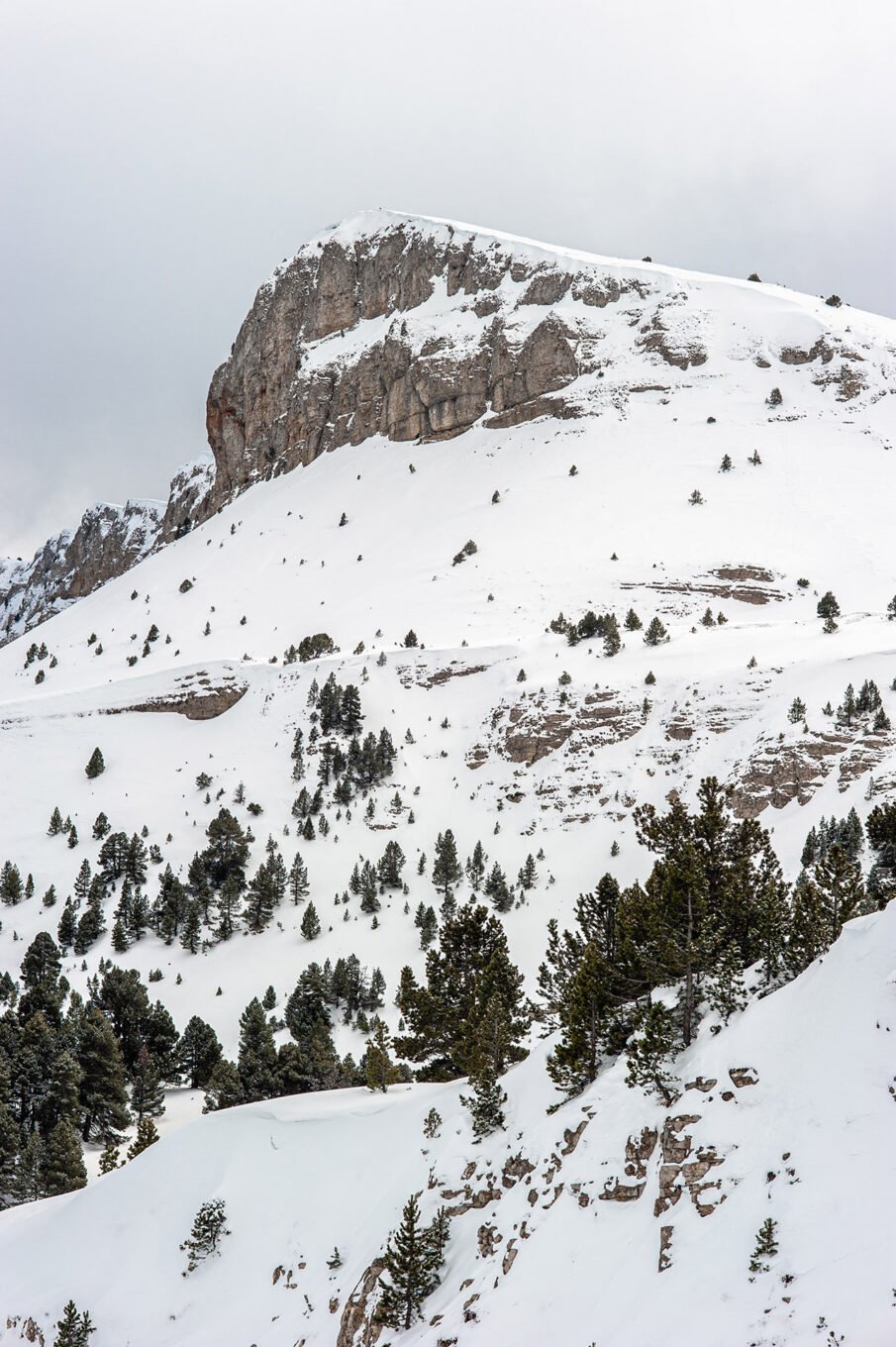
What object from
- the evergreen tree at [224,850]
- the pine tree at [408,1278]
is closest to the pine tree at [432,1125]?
the pine tree at [408,1278]

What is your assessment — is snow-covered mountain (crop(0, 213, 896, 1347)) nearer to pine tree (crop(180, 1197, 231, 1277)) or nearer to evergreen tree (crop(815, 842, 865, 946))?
pine tree (crop(180, 1197, 231, 1277))

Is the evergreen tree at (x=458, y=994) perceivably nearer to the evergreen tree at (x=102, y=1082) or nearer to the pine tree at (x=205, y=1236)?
Result: the pine tree at (x=205, y=1236)

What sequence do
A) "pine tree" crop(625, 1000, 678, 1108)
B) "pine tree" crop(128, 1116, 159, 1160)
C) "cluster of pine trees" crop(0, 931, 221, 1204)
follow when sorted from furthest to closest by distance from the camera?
"cluster of pine trees" crop(0, 931, 221, 1204) → "pine tree" crop(128, 1116, 159, 1160) → "pine tree" crop(625, 1000, 678, 1108)

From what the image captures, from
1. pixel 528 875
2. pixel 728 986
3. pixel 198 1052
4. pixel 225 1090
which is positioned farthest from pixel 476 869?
pixel 728 986

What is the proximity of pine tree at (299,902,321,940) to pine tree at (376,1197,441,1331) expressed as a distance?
113 feet

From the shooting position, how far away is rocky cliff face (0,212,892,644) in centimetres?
11712

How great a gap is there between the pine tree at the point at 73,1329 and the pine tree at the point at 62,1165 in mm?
11094

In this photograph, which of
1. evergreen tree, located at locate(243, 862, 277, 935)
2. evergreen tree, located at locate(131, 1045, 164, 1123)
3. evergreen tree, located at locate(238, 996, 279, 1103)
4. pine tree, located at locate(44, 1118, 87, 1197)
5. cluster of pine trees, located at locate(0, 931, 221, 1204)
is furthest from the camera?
evergreen tree, located at locate(243, 862, 277, 935)

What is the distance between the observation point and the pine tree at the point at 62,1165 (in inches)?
1366

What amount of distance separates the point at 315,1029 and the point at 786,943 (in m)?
29.3

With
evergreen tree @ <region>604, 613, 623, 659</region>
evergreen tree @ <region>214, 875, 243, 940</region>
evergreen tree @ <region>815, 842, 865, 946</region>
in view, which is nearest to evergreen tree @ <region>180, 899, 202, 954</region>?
evergreen tree @ <region>214, 875, 243, 940</region>

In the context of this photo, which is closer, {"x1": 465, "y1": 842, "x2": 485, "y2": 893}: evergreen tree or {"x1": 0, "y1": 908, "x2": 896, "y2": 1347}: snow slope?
{"x1": 0, "y1": 908, "x2": 896, "y2": 1347}: snow slope

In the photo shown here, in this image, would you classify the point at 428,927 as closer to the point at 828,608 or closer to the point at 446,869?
the point at 446,869

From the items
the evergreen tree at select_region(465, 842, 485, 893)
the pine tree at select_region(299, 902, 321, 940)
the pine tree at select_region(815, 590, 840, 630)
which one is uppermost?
the pine tree at select_region(815, 590, 840, 630)
